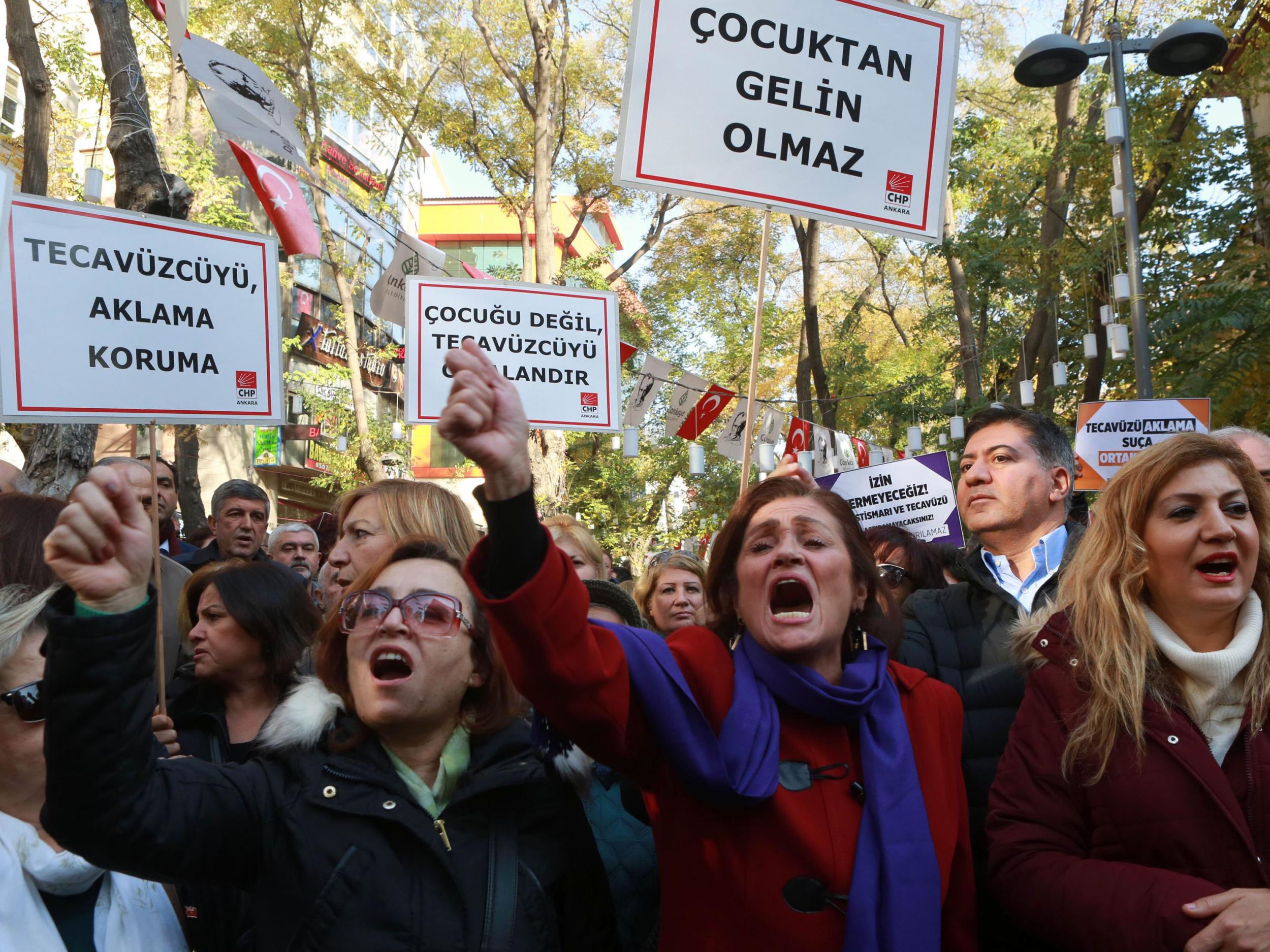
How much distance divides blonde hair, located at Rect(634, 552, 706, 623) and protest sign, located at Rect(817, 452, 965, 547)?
0.89m

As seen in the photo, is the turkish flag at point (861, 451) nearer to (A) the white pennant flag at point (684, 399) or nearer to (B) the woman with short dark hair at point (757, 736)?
(A) the white pennant flag at point (684, 399)

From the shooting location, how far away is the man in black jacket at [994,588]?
2.93 metres

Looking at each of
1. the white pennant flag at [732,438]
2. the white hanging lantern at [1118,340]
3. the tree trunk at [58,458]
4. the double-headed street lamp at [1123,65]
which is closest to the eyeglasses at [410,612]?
the tree trunk at [58,458]

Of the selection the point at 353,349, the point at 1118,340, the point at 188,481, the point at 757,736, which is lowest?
the point at 188,481

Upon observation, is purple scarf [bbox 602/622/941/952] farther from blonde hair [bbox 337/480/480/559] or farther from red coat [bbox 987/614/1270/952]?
blonde hair [bbox 337/480/480/559]

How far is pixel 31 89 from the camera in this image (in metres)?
7.83

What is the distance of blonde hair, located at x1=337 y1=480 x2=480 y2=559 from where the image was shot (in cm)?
374

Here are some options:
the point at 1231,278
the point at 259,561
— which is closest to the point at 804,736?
the point at 259,561

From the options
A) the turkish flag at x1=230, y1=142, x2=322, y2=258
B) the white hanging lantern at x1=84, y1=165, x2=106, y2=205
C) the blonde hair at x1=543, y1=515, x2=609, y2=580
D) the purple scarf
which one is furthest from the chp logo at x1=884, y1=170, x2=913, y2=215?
the white hanging lantern at x1=84, y1=165, x2=106, y2=205

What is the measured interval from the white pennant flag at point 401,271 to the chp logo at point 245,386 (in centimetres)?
795

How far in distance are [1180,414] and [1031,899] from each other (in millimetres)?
5897

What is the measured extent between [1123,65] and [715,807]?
9278mm

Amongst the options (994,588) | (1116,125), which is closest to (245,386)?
(994,588)

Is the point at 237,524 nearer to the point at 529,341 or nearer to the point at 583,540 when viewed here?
the point at 529,341
